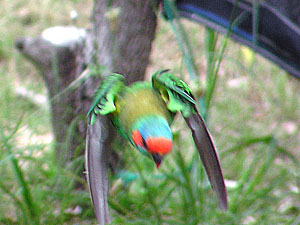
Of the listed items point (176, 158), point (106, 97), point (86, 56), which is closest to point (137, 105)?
point (106, 97)

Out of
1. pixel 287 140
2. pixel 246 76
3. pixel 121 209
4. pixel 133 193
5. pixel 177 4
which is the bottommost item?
pixel 121 209

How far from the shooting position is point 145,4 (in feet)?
5.09

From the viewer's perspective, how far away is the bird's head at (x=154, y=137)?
2.87 ft

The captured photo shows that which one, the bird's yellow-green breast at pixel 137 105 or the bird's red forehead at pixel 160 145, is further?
the bird's yellow-green breast at pixel 137 105

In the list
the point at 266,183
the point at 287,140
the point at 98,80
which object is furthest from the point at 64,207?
the point at 287,140

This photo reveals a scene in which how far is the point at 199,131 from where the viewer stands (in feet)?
3.13

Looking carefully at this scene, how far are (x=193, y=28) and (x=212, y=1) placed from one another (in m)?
1.34

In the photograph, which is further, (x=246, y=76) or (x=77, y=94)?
(x=246, y=76)

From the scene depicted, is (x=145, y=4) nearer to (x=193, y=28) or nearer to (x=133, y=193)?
(x=133, y=193)

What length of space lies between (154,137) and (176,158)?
1.95ft

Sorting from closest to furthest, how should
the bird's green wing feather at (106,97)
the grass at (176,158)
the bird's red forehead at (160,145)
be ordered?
1. the bird's red forehead at (160,145)
2. the bird's green wing feather at (106,97)
3. the grass at (176,158)

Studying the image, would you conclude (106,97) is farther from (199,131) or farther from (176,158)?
(176,158)

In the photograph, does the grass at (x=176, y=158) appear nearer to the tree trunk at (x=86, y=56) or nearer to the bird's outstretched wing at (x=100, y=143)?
the tree trunk at (x=86, y=56)

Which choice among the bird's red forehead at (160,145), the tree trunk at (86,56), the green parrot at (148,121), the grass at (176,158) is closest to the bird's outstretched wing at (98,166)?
the green parrot at (148,121)
